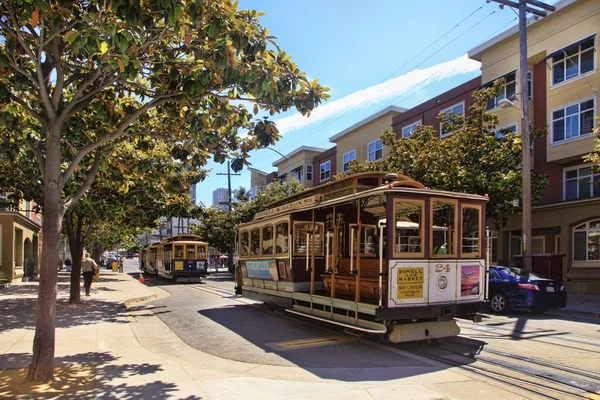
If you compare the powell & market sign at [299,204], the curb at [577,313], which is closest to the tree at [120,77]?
the powell & market sign at [299,204]

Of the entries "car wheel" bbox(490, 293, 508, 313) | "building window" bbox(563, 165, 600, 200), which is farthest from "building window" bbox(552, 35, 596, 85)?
"car wheel" bbox(490, 293, 508, 313)

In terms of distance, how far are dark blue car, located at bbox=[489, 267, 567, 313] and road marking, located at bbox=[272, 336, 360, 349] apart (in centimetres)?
581

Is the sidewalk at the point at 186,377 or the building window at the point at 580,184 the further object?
the building window at the point at 580,184

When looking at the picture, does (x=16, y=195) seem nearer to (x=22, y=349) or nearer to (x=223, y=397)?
(x=22, y=349)

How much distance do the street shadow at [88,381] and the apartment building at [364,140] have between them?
28.4 meters

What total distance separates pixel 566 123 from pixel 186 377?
20.9 metres

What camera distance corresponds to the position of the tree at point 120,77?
246 inches

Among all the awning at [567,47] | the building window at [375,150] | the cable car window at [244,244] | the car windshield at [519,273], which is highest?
the awning at [567,47]

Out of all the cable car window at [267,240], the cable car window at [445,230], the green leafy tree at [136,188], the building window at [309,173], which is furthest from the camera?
the building window at [309,173]

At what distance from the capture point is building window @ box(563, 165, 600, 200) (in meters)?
20.4

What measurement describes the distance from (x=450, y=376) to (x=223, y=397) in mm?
3284

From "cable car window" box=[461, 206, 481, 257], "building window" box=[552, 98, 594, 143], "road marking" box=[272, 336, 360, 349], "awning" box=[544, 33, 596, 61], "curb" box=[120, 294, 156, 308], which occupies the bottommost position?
"curb" box=[120, 294, 156, 308]

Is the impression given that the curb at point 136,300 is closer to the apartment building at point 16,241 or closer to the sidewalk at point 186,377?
the apartment building at point 16,241

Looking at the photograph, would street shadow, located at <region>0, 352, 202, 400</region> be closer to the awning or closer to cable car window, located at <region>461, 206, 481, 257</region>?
cable car window, located at <region>461, 206, 481, 257</region>
